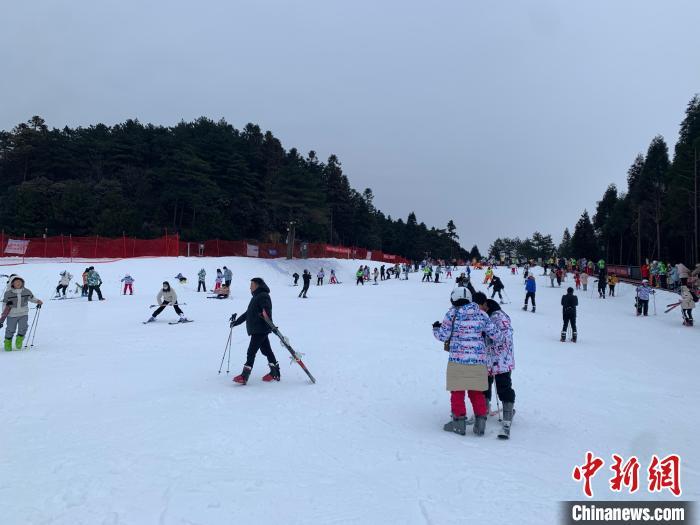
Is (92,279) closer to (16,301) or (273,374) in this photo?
(16,301)

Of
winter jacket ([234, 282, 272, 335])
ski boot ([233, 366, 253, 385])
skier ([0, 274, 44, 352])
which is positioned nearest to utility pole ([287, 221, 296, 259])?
skier ([0, 274, 44, 352])

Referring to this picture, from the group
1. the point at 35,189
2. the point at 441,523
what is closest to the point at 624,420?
the point at 441,523

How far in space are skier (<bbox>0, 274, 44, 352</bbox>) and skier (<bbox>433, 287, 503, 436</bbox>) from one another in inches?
371

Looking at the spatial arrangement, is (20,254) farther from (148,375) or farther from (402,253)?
(402,253)

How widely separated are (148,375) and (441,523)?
6.57 meters

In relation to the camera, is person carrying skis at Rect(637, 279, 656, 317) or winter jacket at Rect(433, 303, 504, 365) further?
person carrying skis at Rect(637, 279, 656, 317)

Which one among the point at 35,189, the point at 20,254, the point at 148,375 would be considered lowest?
the point at 148,375

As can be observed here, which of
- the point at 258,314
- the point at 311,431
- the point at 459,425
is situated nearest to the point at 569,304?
the point at 459,425

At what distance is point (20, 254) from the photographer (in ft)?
106

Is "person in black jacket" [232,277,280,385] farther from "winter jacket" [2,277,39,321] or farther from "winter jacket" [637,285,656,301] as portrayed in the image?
"winter jacket" [637,285,656,301]

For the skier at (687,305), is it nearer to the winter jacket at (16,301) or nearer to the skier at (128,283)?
the winter jacket at (16,301)

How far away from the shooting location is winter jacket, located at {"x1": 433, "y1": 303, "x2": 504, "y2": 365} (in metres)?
5.59

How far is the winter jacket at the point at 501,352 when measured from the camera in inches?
229

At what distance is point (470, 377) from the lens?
557 cm
